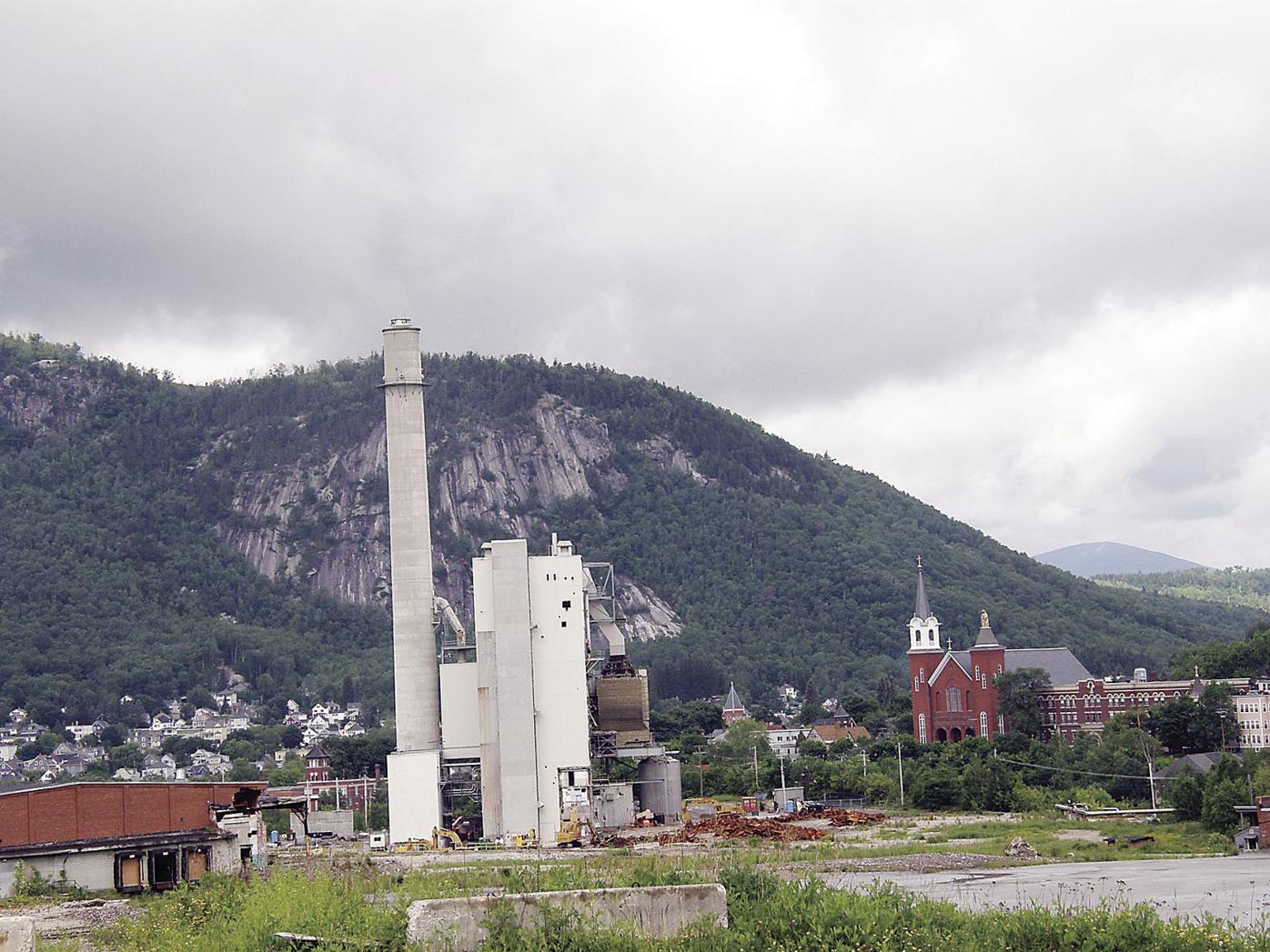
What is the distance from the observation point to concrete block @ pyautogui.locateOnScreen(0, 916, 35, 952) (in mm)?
22125

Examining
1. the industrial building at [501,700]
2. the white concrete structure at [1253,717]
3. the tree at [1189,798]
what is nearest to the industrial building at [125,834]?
the industrial building at [501,700]

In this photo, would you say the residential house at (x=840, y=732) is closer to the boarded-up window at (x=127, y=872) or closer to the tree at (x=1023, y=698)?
the tree at (x=1023, y=698)

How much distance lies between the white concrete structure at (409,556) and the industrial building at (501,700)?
0.06 m

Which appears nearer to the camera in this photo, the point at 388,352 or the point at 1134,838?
the point at 1134,838

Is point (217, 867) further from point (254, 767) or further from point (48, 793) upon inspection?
point (254, 767)

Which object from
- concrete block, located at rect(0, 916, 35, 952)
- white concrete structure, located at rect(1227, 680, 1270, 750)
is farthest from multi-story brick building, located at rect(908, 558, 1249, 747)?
concrete block, located at rect(0, 916, 35, 952)

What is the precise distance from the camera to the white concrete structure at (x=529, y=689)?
73688mm

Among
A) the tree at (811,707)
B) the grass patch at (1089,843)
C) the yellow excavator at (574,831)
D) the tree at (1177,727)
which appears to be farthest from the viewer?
the tree at (811,707)

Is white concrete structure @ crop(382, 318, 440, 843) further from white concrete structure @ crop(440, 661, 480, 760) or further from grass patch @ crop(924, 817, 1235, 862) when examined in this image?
grass patch @ crop(924, 817, 1235, 862)

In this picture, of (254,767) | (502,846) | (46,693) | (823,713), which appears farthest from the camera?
(46,693)

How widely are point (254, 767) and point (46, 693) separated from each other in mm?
72317

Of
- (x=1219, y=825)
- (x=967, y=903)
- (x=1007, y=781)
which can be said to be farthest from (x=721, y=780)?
(x=967, y=903)

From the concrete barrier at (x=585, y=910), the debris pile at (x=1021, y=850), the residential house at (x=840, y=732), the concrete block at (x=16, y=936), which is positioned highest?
the residential house at (x=840, y=732)

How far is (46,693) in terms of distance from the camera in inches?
7859
